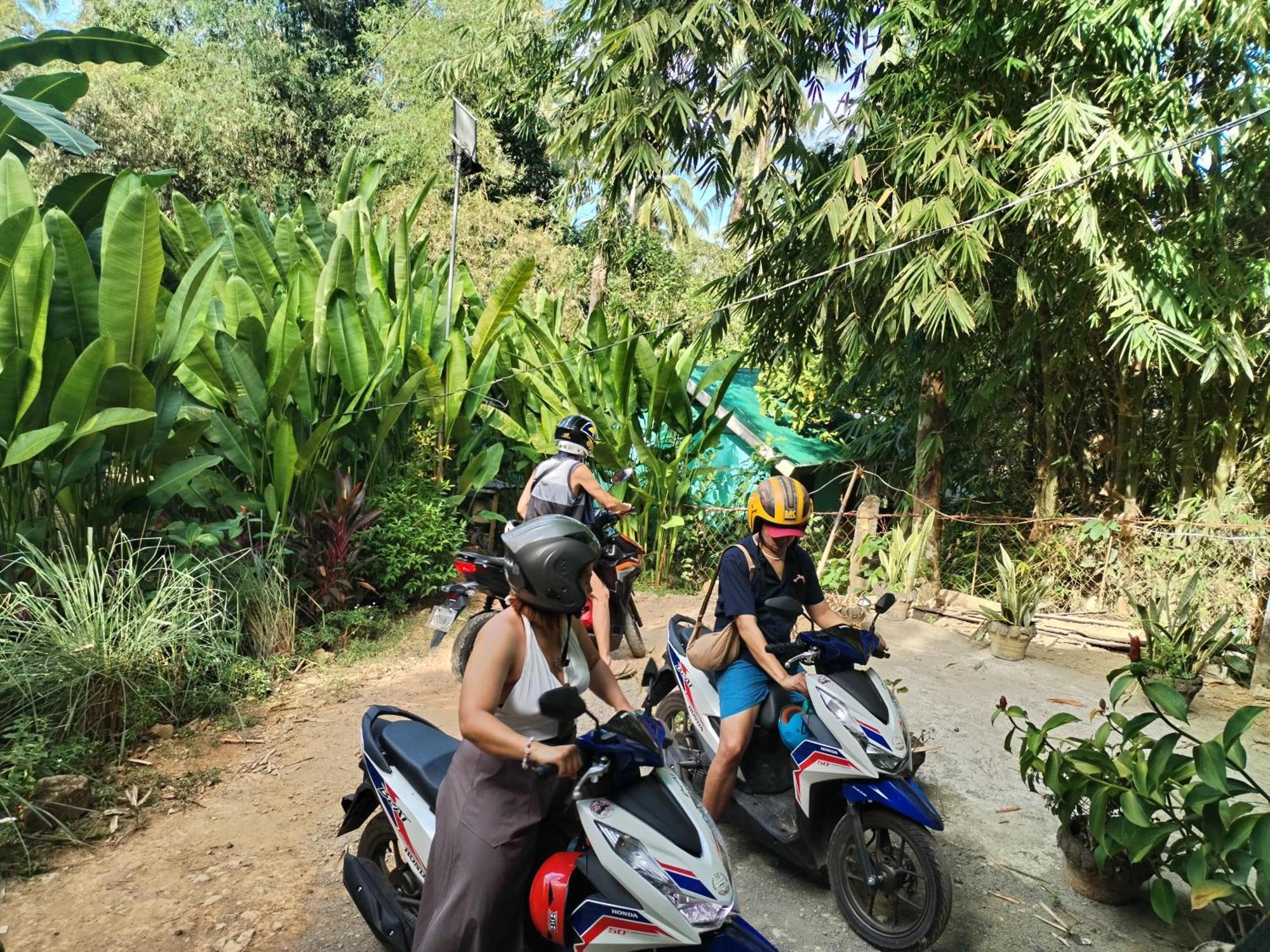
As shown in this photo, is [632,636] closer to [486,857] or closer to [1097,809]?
[1097,809]

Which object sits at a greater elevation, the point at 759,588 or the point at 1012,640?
the point at 759,588

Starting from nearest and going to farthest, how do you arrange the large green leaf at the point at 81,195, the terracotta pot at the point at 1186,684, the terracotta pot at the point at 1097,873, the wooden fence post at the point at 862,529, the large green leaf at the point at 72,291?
the terracotta pot at the point at 1097,873
the large green leaf at the point at 72,291
the terracotta pot at the point at 1186,684
the large green leaf at the point at 81,195
the wooden fence post at the point at 862,529

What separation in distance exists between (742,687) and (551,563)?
4.63 feet

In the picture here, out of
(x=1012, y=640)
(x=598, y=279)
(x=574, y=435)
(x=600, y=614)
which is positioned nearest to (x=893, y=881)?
(x=600, y=614)

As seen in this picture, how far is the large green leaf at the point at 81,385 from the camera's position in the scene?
4.20 m

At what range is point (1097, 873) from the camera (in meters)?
3.03

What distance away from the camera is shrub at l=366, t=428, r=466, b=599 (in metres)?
6.28

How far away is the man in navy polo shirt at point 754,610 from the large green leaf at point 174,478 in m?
3.29

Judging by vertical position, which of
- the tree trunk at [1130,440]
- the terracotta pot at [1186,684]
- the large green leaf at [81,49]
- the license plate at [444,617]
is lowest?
the license plate at [444,617]

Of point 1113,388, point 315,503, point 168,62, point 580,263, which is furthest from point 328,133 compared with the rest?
point 1113,388

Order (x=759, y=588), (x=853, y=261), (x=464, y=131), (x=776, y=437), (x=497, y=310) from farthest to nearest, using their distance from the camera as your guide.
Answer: (x=776, y=437)
(x=497, y=310)
(x=464, y=131)
(x=853, y=261)
(x=759, y=588)

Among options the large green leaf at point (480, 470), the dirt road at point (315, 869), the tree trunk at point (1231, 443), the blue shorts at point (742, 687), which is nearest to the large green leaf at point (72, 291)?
the dirt road at point (315, 869)

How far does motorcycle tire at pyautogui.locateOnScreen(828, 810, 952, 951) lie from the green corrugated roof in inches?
256

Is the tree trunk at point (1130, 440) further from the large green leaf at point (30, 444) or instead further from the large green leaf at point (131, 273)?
the large green leaf at point (30, 444)
